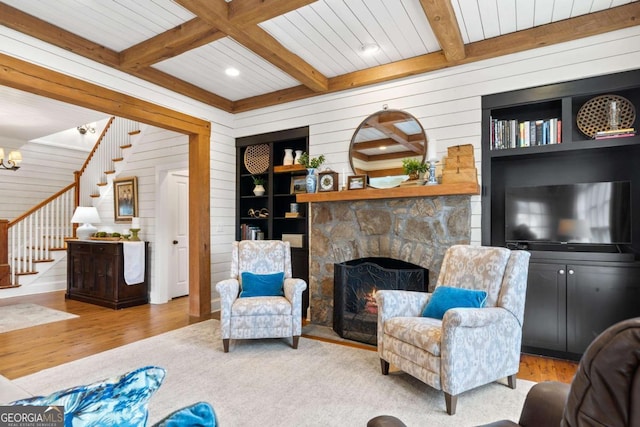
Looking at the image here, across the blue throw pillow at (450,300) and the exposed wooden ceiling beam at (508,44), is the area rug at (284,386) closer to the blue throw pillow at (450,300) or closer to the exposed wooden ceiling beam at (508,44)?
the blue throw pillow at (450,300)

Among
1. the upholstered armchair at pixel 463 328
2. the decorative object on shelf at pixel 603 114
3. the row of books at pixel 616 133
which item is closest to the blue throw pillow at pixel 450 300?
the upholstered armchair at pixel 463 328

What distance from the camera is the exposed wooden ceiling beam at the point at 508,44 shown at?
9.09 ft

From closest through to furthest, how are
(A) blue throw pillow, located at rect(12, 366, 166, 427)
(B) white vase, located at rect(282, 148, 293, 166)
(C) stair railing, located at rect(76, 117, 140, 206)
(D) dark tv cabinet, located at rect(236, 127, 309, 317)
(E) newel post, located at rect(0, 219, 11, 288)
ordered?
(A) blue throw pillow, located at rect(12, 366, 166, 427) < (D) dark tv cabinet, located at rect(236, 127, 309, 317) < (B) white vase, located at rect(282, 148, 293, 166) < (E) newel post, located at rect(0, 219, 11, 288) < (C) stair railing, located at rect(76, 117, 140, 206)

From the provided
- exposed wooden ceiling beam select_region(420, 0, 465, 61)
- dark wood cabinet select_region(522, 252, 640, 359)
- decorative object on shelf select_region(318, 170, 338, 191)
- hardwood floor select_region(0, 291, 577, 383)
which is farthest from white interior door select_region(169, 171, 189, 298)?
dark wood cabinet select_region(522, 252, 640, 359)

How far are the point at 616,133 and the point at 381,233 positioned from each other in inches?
85.4

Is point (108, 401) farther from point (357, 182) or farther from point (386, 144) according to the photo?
point (386, 144)

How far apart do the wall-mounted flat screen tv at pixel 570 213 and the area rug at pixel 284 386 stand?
4.50 ft

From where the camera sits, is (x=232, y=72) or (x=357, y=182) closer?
(x=357, y=182)

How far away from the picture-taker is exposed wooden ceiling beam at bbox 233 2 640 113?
2.77 metres

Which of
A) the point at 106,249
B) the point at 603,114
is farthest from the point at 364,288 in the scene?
the point at 106,249

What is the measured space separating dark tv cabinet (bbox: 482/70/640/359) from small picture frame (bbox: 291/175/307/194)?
2.18 m

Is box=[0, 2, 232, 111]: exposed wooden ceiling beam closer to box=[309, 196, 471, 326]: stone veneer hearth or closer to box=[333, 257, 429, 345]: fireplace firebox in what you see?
box=[309, 196, 471, 326]: stone veneer hearth

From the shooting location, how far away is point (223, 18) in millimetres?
2689

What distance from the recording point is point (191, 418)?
0.65 metres
